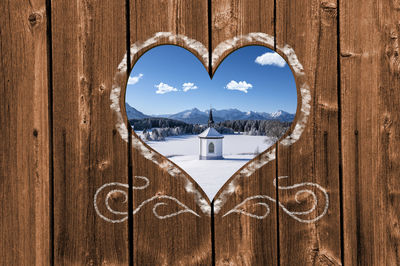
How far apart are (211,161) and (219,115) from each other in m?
0.19

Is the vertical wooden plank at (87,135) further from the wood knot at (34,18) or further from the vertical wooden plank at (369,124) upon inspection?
the vertical wooden plank at (369,124)

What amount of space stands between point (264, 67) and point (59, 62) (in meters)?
0.88

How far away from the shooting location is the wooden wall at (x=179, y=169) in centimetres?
106

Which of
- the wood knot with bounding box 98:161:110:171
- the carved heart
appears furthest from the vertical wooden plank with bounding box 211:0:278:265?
the wood knot with bounding box 98:161:110:171

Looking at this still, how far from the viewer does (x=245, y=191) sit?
1.06 m

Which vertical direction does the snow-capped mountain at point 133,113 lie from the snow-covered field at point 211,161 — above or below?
above

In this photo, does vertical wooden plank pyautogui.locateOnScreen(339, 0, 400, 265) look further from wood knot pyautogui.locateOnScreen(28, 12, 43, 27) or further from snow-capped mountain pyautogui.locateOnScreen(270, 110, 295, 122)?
wood knot pyautogui.locateOnScreen(28, 12, 43, 27)

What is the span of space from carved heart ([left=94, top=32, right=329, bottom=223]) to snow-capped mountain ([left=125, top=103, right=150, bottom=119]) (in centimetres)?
3

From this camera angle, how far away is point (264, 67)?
1.00 metres

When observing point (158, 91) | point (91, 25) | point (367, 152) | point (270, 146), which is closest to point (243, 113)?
point (270, 146)

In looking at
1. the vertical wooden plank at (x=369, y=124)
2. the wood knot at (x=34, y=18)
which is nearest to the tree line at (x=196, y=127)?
the vertical wooden plank at (x=369, y=124)

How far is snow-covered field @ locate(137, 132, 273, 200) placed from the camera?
0.99 m

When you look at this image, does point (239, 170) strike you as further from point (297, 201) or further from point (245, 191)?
point (297, 201)

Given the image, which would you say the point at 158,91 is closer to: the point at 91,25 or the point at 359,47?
the point at 91,25
